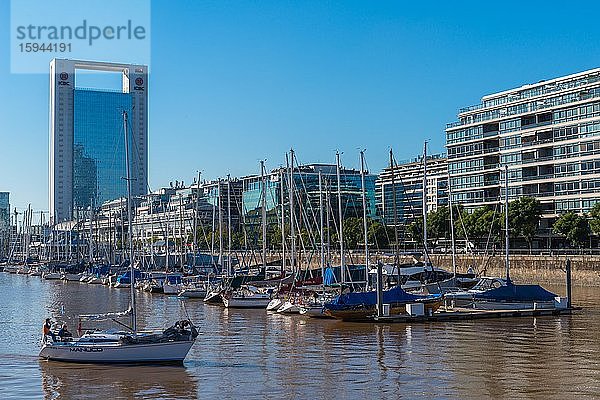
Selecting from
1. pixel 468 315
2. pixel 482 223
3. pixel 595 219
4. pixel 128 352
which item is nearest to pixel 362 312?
pixel 468 315

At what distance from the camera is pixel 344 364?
4169 centimetres

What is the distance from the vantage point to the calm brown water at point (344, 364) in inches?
1390

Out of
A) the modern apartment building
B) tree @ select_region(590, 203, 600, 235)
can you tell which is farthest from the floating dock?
the modern apartment building

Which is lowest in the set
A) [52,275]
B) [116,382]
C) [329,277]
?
[116,382]

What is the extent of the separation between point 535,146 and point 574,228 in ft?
62.7

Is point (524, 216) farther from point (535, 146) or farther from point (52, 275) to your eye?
point (52, 275)

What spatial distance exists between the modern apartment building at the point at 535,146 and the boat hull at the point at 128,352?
81.8 m

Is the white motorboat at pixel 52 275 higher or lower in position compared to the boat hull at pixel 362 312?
higher

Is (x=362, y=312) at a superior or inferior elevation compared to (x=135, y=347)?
superior

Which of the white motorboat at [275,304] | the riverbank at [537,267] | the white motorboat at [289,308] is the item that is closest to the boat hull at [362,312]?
the white motorboat at [289,308]

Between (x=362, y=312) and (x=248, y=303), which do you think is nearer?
(x=362, y=312)

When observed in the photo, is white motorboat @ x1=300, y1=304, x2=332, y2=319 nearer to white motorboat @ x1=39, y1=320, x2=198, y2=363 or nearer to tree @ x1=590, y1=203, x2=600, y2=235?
white motorboat @ x1=39, y1=320, x2=198, y2=363

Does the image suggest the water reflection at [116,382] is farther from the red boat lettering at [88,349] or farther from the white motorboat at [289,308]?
the white motorboat at [289,308]

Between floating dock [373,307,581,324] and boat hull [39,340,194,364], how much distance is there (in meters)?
19.7
